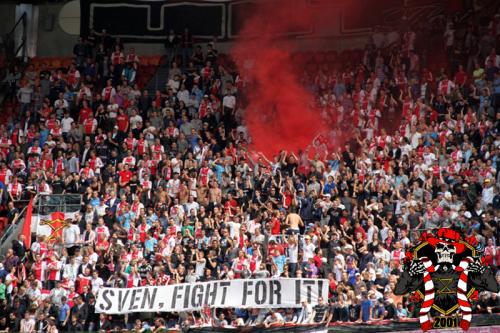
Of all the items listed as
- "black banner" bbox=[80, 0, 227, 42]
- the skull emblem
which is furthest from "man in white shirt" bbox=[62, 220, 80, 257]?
the skull emblem

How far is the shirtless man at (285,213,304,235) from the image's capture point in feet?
86.1

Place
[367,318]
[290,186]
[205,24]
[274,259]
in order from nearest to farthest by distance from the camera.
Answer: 1. [367,318]
2. [274,259]
3. [290,186]
4. [205,24]

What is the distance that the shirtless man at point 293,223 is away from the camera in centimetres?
2626

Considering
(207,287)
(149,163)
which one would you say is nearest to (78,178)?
(149,163)

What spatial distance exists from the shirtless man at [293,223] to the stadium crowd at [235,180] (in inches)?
1.5

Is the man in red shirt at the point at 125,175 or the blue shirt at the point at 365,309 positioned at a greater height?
the man in red shirt at the point at 125,175

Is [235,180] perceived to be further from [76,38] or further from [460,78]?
[76,38]

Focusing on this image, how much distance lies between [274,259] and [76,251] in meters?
4.76

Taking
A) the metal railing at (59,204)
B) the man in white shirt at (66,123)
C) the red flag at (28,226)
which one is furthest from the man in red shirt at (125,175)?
the man in white shirt at (66,123)

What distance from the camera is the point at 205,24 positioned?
37.2m

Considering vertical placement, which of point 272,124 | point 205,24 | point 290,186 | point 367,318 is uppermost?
point 205,24

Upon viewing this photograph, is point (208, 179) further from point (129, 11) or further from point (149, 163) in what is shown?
point (129, 11)

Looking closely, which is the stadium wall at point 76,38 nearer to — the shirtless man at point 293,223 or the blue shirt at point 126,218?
the shirtless man at point 293,223

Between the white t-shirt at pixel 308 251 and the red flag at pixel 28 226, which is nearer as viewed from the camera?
the white t-shirt at pixel 308 251
